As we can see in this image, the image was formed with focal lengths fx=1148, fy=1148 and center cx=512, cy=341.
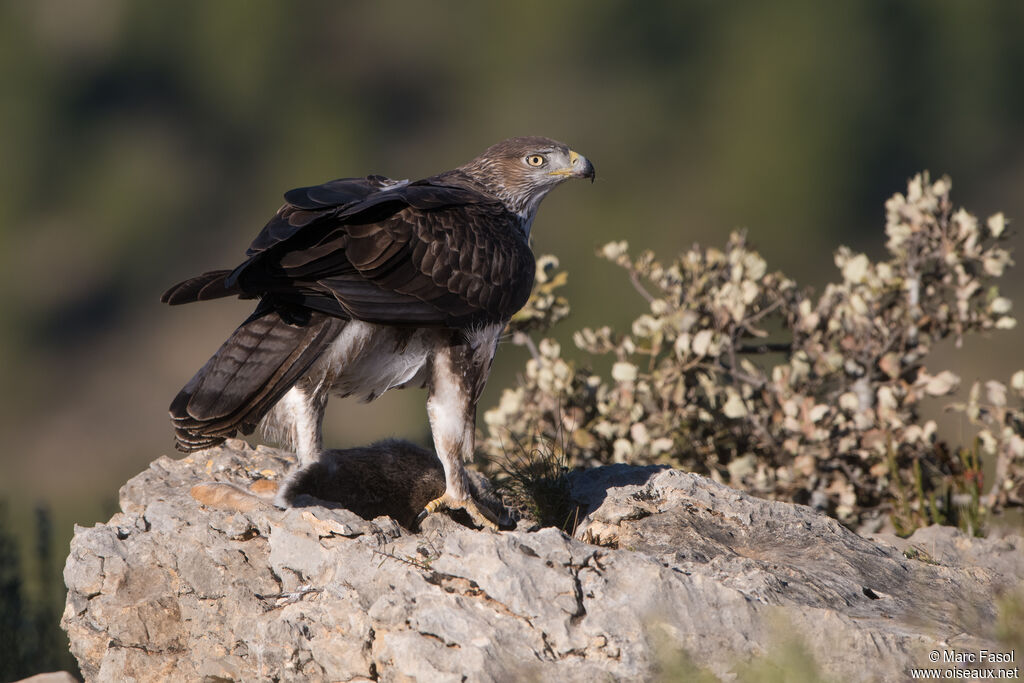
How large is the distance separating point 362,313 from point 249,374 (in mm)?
425

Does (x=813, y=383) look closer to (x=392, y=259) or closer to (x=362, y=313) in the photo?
(x=392, y=259)

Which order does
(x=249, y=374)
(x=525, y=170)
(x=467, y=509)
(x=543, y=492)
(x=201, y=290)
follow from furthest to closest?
(x=525, y=170)
(x=543, y=492)
(x=467, y=509)
(x=201, y=290)
(x=249, y=374)

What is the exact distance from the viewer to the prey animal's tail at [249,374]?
375cm

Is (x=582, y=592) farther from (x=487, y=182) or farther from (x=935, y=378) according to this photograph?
(x=935, y=378)

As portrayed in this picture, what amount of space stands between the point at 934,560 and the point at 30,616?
4381mm

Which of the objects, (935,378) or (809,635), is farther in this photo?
(935,378)

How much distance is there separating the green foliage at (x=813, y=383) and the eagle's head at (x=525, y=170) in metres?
0.88

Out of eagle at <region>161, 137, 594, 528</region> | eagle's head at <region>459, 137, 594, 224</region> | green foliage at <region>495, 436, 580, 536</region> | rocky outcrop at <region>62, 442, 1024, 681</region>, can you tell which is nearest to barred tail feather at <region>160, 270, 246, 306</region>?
eagle at <region>161, 137, 594, 528</region>

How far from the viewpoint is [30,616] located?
5863mm

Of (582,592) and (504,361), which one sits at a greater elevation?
(504,361)

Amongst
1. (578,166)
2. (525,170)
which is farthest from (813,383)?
(525,170)

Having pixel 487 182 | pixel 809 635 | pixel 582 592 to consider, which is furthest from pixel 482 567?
pixel 487 182

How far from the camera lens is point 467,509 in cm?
419

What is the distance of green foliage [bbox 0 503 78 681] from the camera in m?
5.12
